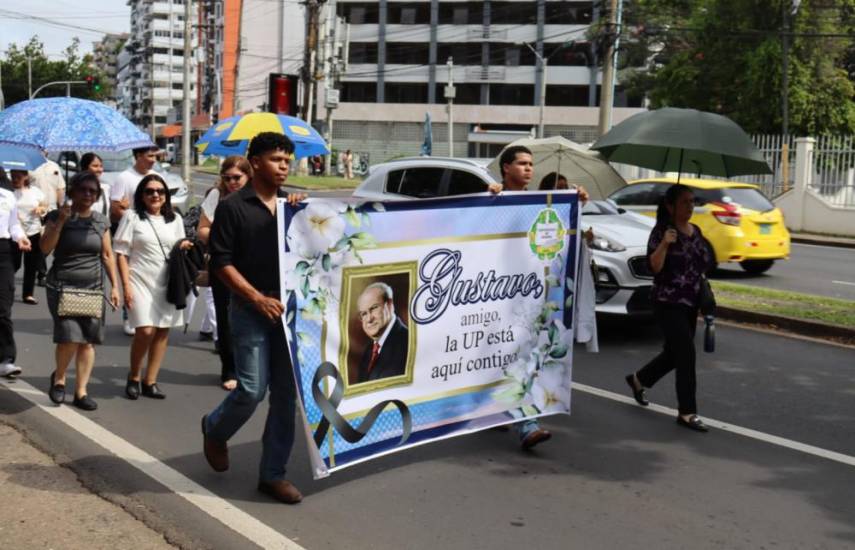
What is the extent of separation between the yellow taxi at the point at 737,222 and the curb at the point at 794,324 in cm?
439

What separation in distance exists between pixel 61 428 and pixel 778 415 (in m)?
4.99

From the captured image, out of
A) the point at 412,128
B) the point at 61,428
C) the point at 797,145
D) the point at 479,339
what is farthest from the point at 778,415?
the point at 412,128

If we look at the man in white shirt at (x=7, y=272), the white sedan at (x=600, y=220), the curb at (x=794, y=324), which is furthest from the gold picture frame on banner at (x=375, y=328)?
the curb at (x=794, y=324)

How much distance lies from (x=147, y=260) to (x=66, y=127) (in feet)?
4.01

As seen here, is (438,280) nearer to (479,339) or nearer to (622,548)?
(479,339)

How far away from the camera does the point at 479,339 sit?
18.8 feet

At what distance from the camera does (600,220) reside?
1093 centimetres

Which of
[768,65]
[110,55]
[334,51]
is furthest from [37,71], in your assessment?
[110,55]

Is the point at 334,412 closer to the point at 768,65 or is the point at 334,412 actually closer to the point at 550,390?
the point at 550,390

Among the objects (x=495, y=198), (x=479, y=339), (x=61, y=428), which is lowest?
(x=61, y=428)

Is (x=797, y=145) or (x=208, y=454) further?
(x=797, y=145)

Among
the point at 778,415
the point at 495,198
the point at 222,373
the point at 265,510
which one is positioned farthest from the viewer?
the point at 222,373

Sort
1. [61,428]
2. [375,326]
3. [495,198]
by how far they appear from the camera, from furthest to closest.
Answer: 1. [61,428]
2. [495,198]
3. [375,326]

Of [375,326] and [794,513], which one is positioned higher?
[375,326]
